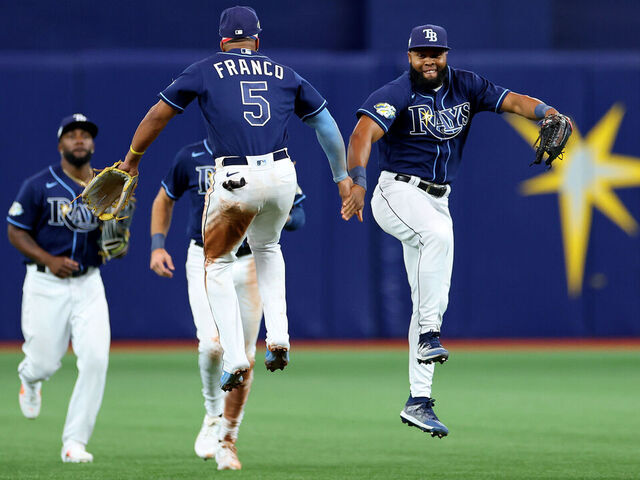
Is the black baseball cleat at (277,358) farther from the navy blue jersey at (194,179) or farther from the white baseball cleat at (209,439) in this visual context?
the white baseball cleat at (209,439)

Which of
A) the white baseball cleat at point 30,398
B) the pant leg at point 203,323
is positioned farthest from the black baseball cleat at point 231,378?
the white baseball cleat at point 30,398

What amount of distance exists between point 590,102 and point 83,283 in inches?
408

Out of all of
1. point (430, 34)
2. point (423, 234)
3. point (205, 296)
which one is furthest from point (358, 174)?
point (205, 296)

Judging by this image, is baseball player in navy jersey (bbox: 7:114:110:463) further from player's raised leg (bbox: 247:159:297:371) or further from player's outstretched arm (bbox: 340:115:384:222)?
player's outstretched arm (bbox: 340:115:384:222)

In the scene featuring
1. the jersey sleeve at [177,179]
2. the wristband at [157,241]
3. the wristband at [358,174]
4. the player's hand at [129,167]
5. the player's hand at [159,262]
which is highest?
the player's hand at [129,167]

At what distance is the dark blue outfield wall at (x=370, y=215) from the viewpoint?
16953 millimetres

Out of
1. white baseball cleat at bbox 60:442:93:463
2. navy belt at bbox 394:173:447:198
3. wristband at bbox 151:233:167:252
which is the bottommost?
white baseball cleat at bbox 60:442:93:463

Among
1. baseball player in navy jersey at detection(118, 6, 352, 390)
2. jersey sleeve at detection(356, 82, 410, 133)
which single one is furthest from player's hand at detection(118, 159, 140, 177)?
jersey sleeve at detection(356, 82, 410, 133)

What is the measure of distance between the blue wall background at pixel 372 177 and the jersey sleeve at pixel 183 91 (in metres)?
10.0

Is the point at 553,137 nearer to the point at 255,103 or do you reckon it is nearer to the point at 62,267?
the point at 255,103

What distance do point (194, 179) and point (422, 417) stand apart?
2.74 metres

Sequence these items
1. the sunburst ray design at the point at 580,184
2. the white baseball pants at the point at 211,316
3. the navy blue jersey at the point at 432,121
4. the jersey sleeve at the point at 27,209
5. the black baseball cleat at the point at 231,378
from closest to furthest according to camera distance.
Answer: the black baseball cleat at the point at 231,378 → the navy blue jersey at the point at 432,121 → the white baseball pants at the point at 211,316 → the jersey sleeve at the point at 27,209 → the sunburst ray design at the point at 580,184

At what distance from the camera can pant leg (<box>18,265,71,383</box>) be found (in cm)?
923

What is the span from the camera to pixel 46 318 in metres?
9.21
